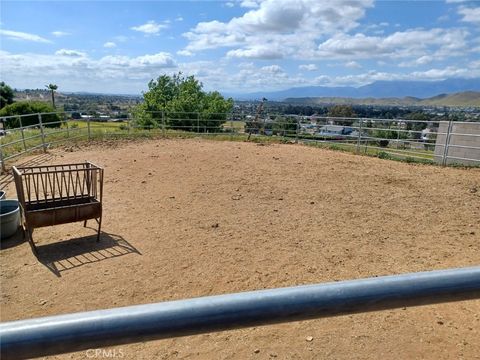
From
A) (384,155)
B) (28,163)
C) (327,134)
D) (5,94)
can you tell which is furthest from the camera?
(5,94)

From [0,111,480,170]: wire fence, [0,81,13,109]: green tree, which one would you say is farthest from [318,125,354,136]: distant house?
[0,81,13,109]: green tree

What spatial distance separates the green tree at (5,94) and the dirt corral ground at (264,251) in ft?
146

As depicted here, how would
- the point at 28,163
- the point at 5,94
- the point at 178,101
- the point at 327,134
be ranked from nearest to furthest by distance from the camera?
the point at 28,163 < the point at 327,134 < the point at 178,101 < the point at 5,94

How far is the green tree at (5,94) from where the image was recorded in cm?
4356

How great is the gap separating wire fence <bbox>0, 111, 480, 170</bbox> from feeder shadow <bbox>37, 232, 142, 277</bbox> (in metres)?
5.12

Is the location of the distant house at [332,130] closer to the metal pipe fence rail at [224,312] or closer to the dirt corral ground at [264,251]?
the dirt corral ground at [264,251]

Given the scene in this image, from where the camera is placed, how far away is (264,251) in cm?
432

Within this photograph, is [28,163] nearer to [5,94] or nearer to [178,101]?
[178,101]

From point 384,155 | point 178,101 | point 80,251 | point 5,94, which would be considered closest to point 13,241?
point 80,251

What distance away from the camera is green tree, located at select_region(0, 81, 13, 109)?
143 ft

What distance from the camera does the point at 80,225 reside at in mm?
5277

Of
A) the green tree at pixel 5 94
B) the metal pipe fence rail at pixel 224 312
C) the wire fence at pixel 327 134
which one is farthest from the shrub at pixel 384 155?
the green tree at pixel 5 94

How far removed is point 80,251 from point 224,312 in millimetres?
4250

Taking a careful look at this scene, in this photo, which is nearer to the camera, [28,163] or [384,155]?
[28,163]
